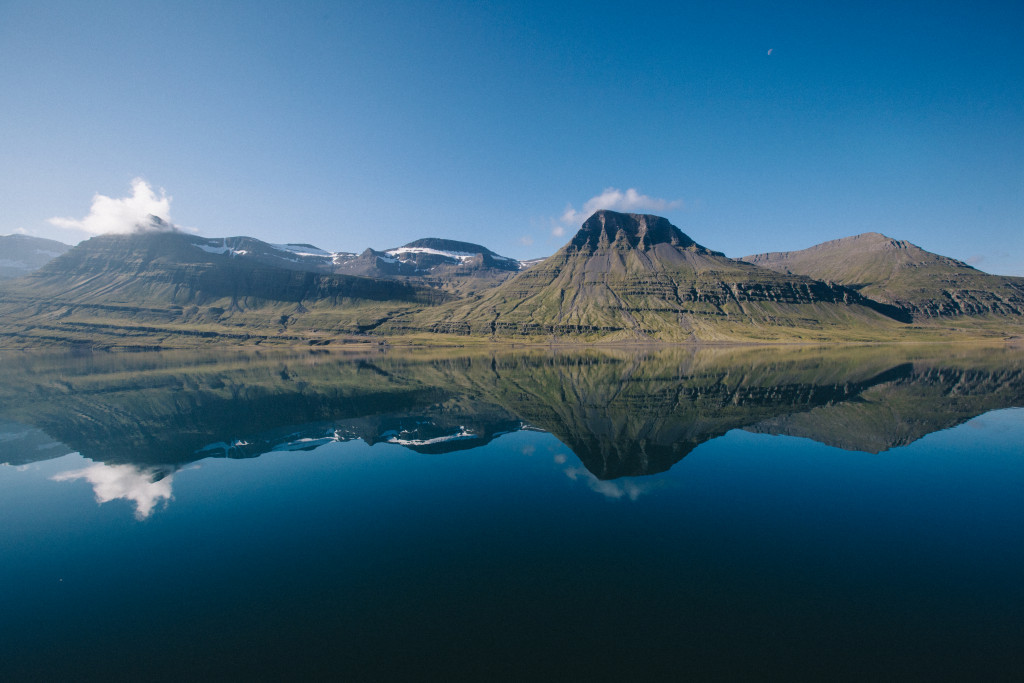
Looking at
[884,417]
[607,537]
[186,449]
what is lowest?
[186,449]

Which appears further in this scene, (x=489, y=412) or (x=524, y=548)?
(x=489, y=412)

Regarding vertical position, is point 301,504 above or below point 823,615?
below

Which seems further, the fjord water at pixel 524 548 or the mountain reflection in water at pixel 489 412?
the mountain reflection in water at pixel 489 412

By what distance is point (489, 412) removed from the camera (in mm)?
59125

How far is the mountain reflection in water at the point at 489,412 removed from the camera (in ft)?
128

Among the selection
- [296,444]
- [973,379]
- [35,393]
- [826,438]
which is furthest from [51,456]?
[973,379]

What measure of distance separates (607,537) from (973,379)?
103m

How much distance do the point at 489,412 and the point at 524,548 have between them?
127 ft

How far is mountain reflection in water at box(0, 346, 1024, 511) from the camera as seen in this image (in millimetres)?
39125

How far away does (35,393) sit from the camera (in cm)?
8469

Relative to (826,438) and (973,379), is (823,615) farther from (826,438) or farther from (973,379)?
(973,379)

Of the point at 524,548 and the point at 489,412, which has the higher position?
the point at 524,548

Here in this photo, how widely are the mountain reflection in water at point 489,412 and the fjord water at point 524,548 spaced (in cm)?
70

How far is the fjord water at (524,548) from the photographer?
13930 mm
